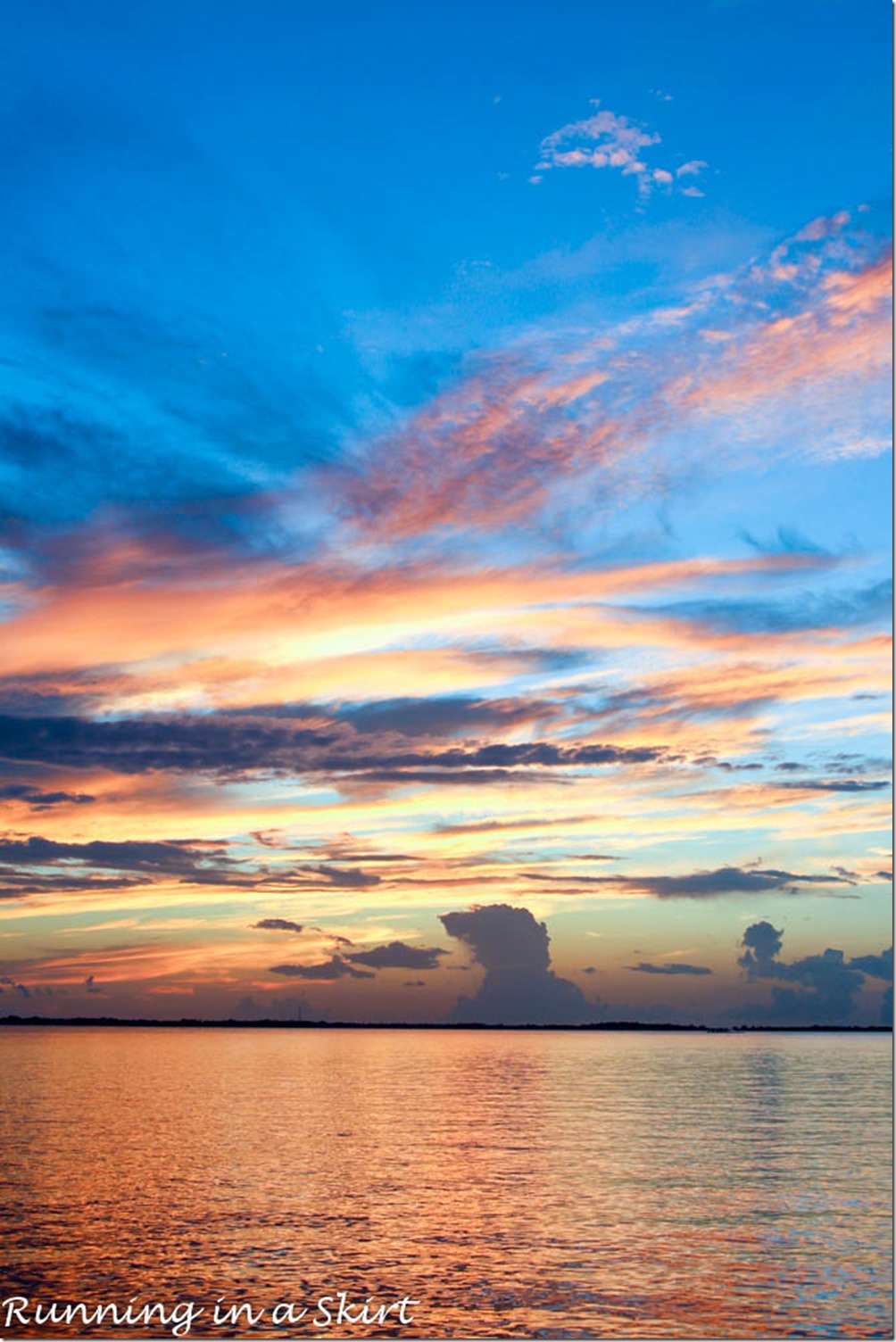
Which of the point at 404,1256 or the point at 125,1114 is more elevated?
the point at 404,1256

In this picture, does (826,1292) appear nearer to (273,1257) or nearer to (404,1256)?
(404,1256)

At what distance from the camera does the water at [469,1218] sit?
4453cm

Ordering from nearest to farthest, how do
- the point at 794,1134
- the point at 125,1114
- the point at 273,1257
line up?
1. the point at 273,1257
2. the point at 794,1134
3. the point at 125,1114

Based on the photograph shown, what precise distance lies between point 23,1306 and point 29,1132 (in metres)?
59.5

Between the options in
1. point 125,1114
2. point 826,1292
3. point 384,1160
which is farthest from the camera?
point 125,1114

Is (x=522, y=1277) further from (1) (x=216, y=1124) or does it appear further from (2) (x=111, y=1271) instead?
(1) (x=216, y=1124)

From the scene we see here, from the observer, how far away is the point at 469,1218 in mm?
61156

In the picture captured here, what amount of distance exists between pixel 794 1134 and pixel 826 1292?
202 ft

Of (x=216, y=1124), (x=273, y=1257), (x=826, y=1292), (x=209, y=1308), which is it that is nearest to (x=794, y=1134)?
(x=216, y=1124)

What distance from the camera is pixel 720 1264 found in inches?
2034

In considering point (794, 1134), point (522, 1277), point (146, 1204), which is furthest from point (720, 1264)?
point (794, 1134)

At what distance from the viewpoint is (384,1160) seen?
8375cm

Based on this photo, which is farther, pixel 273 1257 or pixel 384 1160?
pixel 384 1160

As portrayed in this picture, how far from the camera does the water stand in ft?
146
